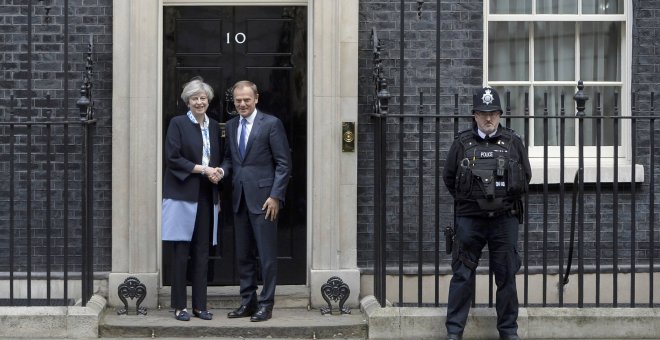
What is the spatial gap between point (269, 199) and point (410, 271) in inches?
56.3

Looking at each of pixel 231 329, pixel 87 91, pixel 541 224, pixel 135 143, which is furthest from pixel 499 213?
pixel 87 91

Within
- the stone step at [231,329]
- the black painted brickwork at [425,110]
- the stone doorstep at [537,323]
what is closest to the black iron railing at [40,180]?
the stone step at [231,329]

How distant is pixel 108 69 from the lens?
32.6ft

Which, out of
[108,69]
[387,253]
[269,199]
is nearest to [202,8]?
[108,69]

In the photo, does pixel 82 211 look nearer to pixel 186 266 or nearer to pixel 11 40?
pixel 186 266

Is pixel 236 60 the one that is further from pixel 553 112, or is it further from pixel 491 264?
pixel 491 264

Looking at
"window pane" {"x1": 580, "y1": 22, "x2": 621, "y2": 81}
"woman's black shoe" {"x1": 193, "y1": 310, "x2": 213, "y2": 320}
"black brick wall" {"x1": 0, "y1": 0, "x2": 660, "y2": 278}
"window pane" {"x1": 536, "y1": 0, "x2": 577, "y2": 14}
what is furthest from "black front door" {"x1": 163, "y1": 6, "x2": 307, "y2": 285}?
"window pane" {"x1": 580, "y1": 22, "x2": 621, "y2": 81}

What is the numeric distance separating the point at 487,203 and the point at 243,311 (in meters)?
2.10

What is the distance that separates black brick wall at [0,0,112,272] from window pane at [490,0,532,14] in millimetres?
3044

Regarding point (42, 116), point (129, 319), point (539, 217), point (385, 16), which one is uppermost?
point (385, 16)

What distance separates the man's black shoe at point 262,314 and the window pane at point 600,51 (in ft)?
10.7

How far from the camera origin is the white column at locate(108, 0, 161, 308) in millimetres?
9797

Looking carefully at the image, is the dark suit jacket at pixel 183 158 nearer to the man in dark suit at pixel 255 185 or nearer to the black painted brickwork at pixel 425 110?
the man in dark suit at pixel 255 185

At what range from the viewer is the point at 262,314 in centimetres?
938
